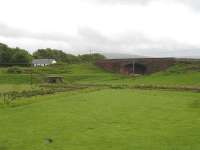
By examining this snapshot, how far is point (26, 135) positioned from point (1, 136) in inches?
38.7

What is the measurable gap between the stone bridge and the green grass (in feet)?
210

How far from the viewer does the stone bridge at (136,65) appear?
8838 cm

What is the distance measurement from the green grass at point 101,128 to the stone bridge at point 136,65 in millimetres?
64031

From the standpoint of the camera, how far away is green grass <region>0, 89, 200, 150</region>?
47.3 ft

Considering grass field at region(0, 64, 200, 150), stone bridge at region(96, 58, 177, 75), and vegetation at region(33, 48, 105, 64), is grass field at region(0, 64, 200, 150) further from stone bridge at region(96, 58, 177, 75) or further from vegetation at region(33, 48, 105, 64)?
vegetation at region(33, 48, 105, 64)

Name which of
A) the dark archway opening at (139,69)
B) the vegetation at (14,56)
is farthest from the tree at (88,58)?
the dark archway opening at (139,69)

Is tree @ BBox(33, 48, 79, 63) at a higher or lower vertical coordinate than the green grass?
higher

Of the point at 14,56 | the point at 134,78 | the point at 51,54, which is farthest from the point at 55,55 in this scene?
the point at 134,78

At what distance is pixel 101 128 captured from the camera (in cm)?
1745

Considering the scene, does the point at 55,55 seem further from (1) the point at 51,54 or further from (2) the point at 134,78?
(2) the point at 134,78

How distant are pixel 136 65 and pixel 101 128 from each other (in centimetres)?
8028

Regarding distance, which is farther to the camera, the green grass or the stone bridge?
the stone bridge

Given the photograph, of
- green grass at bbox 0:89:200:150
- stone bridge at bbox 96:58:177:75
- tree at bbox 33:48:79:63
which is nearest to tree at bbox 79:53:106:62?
tree at bbox 33:48:79:63

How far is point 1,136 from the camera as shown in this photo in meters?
16.1
